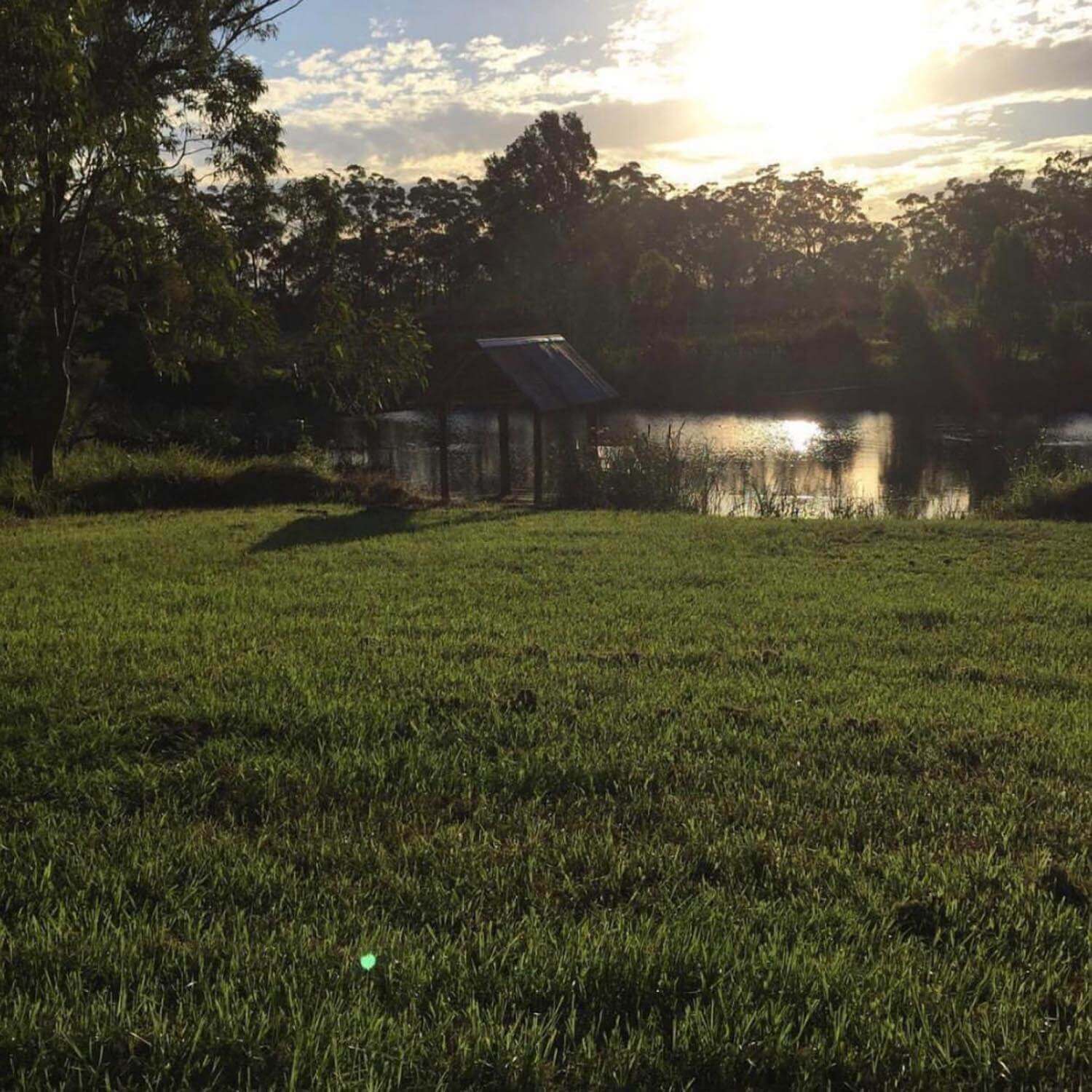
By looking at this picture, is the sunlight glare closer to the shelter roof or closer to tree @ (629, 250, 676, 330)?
the shelter roof

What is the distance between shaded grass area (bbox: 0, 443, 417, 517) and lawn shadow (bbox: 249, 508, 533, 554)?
215 centimetres

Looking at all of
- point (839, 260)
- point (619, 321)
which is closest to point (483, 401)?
point (619, 321)

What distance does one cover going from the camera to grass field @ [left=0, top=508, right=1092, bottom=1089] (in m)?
2.35

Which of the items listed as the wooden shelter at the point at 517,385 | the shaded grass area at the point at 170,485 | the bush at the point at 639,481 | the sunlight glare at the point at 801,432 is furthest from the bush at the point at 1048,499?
the sunlight glare at the point at 801,432

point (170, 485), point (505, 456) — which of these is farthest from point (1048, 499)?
point (170, 485)

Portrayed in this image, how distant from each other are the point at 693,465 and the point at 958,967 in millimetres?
17023

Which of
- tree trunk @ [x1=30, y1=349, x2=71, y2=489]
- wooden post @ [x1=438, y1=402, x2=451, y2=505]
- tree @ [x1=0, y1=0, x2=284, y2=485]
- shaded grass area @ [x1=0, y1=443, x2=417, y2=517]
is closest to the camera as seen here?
tree @ [x1=0, y1=0, x2=284, y2=485]

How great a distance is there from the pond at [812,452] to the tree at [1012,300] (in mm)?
11435

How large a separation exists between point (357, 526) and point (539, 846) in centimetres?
983

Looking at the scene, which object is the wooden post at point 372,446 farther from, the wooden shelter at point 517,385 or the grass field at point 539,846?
the grass field at point 539,846

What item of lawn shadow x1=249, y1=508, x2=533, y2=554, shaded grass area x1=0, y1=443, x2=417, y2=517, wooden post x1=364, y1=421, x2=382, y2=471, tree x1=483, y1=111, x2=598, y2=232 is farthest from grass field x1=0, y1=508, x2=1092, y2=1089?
tree x1=483, y1=111, x2=598, y2=232

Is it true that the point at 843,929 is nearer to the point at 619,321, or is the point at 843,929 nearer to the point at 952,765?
the point at 952,765

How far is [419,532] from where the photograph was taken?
12.4 meters

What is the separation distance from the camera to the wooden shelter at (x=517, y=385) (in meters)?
18.7
